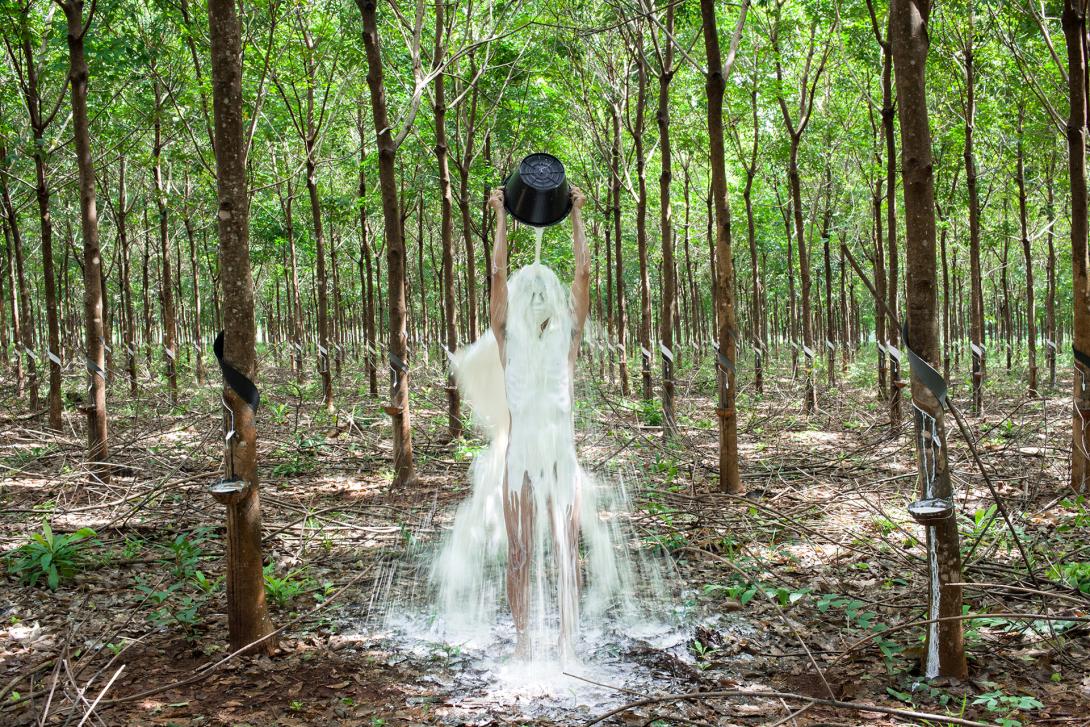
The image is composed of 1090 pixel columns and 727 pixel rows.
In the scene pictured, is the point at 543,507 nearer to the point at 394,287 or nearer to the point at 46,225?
the point at 394,287

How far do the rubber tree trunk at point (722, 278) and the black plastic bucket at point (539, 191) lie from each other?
3012 millimetres

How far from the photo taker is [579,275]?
3951mm

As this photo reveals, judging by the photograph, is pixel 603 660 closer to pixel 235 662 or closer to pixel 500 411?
pixel 500 411

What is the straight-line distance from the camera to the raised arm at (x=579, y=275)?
12.9 feet

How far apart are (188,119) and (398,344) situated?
9.55 m

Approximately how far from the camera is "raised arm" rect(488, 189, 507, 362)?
3.86 m

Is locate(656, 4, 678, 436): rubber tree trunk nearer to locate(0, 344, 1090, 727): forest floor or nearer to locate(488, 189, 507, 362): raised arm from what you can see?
locate(0, 344, 1090, 727): forest floor

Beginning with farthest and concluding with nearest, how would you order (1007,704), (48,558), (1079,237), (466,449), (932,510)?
(466,449) < (1079,237) < (48,558) < (932,510) < (1007,704)

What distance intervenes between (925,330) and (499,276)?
213 cm

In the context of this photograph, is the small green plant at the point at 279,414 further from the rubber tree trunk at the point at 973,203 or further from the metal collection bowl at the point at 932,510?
the rubber tree trunk at the point at 973,203

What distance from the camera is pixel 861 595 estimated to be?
464 cm

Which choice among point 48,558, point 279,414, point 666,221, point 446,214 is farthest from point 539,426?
point 279,414

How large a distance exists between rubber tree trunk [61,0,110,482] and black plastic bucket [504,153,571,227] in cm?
600

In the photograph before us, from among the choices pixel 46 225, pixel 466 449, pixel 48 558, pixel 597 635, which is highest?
pixel 46 225
